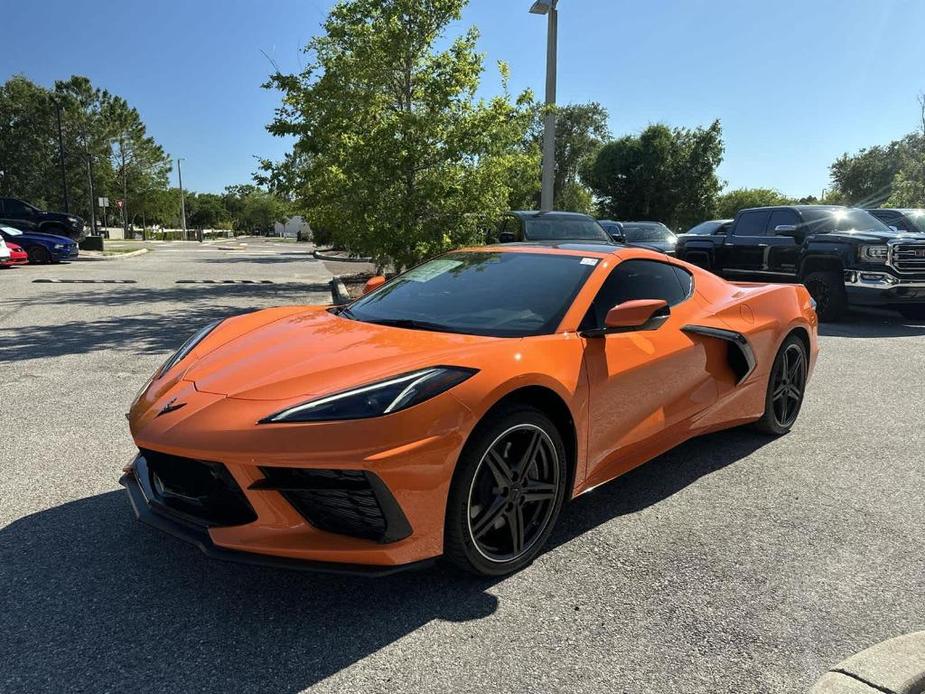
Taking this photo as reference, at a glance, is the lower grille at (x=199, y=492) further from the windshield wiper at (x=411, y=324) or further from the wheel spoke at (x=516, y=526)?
the windshield wiper at (x=411, y=324)

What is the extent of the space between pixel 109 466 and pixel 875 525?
161 inches

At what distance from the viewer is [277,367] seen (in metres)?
2.82

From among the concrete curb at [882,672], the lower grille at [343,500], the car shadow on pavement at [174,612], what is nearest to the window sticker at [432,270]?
the car shadow on pavement at [174,612]

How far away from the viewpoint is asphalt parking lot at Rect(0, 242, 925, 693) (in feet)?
7.24

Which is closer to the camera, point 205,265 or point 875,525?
point 875,525

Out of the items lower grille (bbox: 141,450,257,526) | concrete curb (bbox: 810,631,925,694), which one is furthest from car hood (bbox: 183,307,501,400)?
concrete curb (bbox: 810,631,925,694)

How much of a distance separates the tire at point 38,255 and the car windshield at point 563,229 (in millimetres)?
15666

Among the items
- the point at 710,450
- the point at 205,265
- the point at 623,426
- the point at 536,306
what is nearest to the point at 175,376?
the point at 536,306

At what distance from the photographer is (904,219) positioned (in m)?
12.9

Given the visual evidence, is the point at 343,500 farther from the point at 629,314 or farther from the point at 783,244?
the point at 783,244

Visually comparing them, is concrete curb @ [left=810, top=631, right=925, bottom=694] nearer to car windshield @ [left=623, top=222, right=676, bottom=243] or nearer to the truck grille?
the truck grille

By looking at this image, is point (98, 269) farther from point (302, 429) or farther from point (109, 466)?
point (302, 429)

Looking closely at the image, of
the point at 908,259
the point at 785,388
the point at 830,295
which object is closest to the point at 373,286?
the point at 785,388

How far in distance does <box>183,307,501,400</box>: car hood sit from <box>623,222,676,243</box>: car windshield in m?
13.5
